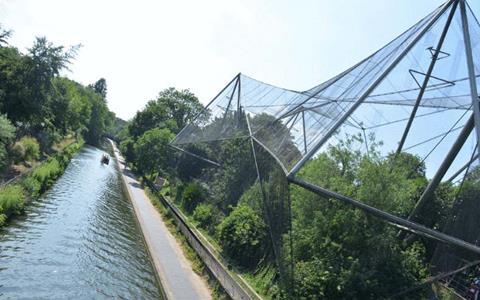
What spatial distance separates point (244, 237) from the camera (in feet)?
55.0

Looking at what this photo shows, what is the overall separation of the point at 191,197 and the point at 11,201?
10.8 m

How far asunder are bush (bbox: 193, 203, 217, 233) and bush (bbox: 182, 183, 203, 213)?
1.97m

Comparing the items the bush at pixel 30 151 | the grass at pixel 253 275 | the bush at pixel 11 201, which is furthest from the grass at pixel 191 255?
the bush at pixel 30 151

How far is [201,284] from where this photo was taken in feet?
49.3

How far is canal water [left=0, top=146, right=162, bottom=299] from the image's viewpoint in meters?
12.8

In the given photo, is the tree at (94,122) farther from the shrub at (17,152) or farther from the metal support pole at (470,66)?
the metal support pole at (470,66)

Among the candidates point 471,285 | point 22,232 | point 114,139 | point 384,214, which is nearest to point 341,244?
point 384,214

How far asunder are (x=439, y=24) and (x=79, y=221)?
1786cm

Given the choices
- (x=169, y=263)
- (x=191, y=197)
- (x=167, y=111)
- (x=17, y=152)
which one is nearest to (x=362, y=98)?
(x=169, y=263)

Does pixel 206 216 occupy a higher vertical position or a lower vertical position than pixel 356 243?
lower

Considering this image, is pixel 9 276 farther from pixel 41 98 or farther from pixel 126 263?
pixel 41 98

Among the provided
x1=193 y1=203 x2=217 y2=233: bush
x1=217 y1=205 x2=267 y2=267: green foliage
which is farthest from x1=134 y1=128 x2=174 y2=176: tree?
x1=217 y1=205 x2=267 y2=267: green foliage

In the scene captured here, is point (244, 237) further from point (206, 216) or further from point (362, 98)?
point (362, 98)

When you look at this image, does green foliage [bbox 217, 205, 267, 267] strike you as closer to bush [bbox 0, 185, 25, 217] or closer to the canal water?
the canal water
